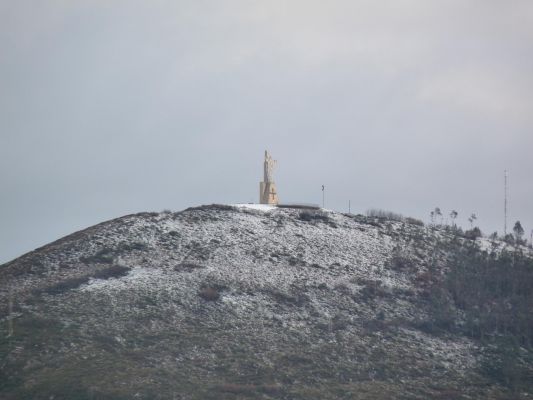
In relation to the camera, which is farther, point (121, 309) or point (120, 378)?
point (121, 309)

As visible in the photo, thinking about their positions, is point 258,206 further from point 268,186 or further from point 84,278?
point 84,278

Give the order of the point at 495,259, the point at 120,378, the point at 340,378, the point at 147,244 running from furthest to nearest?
the point at 495,259 < the point at 147,244 < the point at 340,378 < the point at 120,378

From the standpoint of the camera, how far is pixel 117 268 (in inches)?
1768

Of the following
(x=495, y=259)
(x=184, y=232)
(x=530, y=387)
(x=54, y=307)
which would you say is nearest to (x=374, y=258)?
(x=495, y=259)

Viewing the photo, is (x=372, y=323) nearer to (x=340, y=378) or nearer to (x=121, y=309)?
(x=340, y=378)

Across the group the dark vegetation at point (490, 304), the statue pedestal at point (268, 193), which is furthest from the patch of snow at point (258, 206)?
the dark vegetation at point (490, 304)

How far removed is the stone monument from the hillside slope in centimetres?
436

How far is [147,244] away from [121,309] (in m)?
9.70

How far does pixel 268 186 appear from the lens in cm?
6138

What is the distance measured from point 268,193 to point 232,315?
71.3 ft

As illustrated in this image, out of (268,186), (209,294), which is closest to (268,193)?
(268,186)

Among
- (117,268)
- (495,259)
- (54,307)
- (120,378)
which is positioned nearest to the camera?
(120,378)

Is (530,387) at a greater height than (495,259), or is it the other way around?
(495,259)

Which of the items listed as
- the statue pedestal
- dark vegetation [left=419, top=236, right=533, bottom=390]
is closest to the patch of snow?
the statue pedestal
